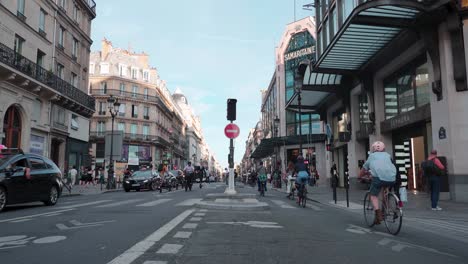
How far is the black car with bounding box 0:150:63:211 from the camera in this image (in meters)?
10.7

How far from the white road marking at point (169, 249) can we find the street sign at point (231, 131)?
947 cm

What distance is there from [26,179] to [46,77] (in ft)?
56.9

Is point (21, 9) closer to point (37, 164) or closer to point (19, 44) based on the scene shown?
point (19, 44)

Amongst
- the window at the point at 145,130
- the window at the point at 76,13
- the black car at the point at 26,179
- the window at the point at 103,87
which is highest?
the window at the point at 103,87

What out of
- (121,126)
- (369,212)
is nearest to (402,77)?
(369,212)

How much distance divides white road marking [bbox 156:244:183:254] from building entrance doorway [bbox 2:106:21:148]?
846 inches

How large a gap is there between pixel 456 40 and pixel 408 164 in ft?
27.0

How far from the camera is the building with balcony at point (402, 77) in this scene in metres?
15.1

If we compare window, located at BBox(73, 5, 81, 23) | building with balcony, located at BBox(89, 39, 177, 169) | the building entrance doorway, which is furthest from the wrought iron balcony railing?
building with balcony, located at BBox(89, 39, 177, 169)

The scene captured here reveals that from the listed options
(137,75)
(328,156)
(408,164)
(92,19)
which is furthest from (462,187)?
(137,75)

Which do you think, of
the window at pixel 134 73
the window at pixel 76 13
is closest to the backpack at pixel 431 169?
the window at pixel 76 13

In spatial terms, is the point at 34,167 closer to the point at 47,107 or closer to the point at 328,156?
the point at 47,107

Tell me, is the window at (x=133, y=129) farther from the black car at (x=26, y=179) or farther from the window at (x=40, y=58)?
the black car at (x=26, y=179)

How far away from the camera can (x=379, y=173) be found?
24.3ft
